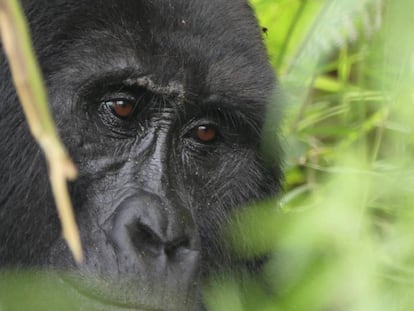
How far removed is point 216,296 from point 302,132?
1.13 meters

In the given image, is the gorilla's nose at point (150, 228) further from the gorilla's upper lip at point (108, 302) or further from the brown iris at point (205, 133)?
the brown iris at point (205, 133)

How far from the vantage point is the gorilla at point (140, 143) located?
2.55 m

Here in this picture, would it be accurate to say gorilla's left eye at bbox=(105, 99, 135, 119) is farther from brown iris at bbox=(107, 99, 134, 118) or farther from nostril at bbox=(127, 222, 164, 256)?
nostril at bbox=(127, 222, 164, 256)

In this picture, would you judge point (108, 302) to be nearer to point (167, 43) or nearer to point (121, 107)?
point (121, 107)

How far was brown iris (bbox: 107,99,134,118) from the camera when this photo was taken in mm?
2834

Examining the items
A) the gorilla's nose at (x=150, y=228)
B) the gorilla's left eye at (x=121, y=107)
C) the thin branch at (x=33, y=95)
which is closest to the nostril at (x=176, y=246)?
the gorilla's nose at (x=150, y=228)

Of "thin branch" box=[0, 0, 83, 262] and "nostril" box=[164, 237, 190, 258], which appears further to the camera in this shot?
"nostril" box=[164, 237, 190, 258]

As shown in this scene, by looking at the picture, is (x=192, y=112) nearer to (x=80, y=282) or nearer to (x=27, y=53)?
(x=80, y=282)

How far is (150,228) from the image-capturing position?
2.53 meters

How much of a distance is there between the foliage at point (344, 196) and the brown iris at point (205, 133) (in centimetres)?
22

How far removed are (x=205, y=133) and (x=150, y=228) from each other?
0.69 m

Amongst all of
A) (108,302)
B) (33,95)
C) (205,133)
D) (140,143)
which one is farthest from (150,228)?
(33,95)

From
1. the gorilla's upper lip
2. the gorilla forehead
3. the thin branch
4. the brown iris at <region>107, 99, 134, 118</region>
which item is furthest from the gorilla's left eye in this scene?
the thin branch

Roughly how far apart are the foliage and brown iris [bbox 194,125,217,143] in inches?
8.8
